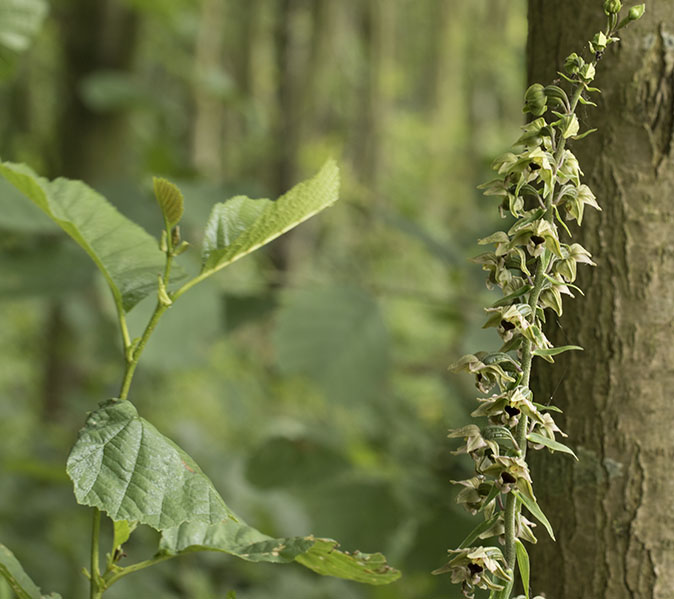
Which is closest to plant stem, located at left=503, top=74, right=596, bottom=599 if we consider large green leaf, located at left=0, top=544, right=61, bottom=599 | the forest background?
large green leaf, located at left=0, top=544, right=61, bottom=599

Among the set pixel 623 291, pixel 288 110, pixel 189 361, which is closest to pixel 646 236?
pixel 623 291

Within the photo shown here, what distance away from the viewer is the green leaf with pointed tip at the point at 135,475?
1.89 ft

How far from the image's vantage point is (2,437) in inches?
197

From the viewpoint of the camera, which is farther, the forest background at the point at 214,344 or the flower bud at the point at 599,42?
the forest background at the point at 214,344

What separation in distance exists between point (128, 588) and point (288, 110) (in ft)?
14.1

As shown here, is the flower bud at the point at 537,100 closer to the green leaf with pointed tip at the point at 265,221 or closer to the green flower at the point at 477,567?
the green leaf with pointed tip at the point at 265,221

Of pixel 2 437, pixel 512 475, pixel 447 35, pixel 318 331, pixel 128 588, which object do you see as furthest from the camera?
pixel 447 35

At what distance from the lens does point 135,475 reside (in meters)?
0.60

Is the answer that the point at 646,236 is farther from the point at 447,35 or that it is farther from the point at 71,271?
the point at 447,35

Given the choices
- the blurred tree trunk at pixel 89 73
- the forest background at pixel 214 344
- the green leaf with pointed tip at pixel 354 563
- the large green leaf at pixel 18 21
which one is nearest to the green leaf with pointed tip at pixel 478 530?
the green leaf with pointed tip at pixel 354 563

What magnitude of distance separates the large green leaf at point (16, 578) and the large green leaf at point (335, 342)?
126 cm

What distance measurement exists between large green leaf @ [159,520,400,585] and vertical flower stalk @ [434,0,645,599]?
12 cm

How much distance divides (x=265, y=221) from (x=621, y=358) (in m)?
0.34

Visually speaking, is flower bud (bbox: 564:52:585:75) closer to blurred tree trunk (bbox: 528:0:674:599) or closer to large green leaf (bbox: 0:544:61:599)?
blurred tree trunk (bbox: 528:0:674:599)
